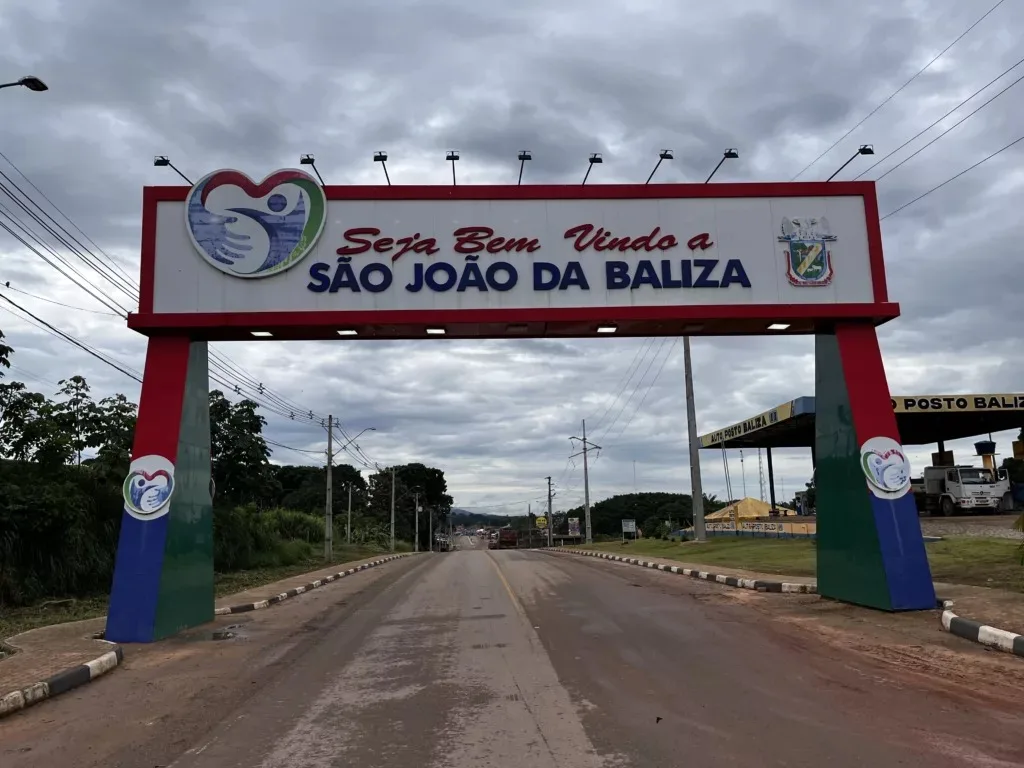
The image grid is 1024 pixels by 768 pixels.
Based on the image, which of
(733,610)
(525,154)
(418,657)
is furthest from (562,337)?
(418,657)

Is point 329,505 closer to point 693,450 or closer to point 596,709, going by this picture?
point 693,450

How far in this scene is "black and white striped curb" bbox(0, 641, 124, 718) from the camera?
7.21 m

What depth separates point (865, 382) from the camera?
42.0 feet

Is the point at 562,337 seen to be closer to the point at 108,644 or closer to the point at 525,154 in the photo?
the point at 525,154

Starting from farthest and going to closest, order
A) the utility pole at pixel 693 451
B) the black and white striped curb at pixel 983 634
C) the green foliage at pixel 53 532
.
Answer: the utility pole at pixel 693 451, the green foliage at pixel 53 532, the black and white striped curb at pixel 983 634

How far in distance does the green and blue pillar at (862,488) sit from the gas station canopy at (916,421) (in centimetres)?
1800

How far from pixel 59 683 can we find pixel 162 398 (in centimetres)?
532

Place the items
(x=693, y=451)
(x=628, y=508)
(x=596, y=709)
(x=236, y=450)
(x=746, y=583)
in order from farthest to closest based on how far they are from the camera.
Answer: (x=628, y=508), (x=693, y=451), (x=236, y=450), (x=746, y=583), (x=596, y=709)

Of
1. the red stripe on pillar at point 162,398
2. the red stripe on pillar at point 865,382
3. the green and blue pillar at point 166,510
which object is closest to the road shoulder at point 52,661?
the green and blue pillar at point 166,510

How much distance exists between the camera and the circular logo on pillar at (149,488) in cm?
Result: 1192

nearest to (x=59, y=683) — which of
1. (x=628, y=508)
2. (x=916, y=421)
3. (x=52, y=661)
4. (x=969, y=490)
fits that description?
(x=52, y=661)

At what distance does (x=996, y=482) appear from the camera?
3491 cm

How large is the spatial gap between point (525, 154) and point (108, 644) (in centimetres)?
1016

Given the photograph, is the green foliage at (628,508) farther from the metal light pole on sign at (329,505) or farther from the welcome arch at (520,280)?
the welcome arch at (520,280)
